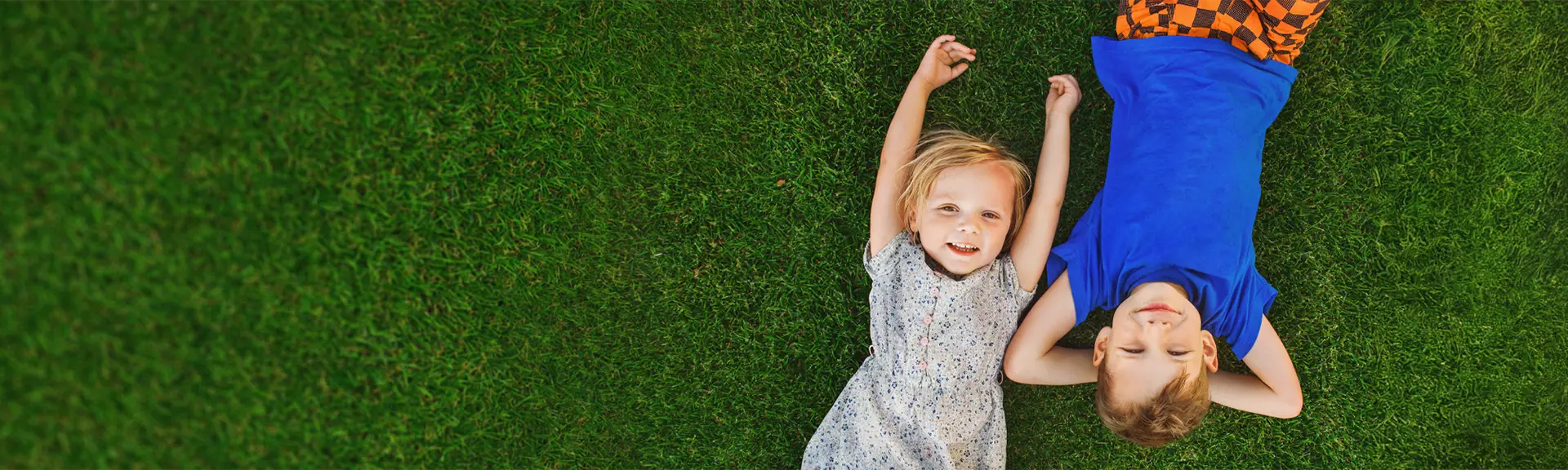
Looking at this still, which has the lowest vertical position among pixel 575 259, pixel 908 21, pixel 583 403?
pixel 583 403

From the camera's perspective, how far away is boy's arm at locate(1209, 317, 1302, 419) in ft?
8.20

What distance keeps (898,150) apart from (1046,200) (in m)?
0.50

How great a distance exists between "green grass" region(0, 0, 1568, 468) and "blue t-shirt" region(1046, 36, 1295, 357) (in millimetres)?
334

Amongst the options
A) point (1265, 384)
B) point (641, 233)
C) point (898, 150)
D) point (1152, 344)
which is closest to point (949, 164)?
point (898, 150)

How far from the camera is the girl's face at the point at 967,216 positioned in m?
2.30

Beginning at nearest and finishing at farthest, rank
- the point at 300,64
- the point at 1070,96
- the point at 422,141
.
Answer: the point at 300,64
the point at 422,141
the point at 1070,96

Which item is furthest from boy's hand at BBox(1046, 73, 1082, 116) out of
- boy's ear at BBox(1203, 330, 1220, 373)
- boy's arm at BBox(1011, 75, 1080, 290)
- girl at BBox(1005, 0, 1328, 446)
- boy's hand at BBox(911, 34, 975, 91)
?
boy's ear at BBox(1203, 330, 1220, 373)

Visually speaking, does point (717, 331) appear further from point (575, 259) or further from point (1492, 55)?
point (1492, 55)

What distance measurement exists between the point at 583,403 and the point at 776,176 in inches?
40.5

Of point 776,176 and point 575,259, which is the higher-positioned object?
point 776,176

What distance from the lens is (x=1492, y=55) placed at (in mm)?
2682

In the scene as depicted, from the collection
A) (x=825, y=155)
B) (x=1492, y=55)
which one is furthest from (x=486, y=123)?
(x=1492, y=55)

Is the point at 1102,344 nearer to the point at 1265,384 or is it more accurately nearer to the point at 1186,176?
the point at 1186,176

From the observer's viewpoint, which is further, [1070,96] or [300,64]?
[1070,96]
